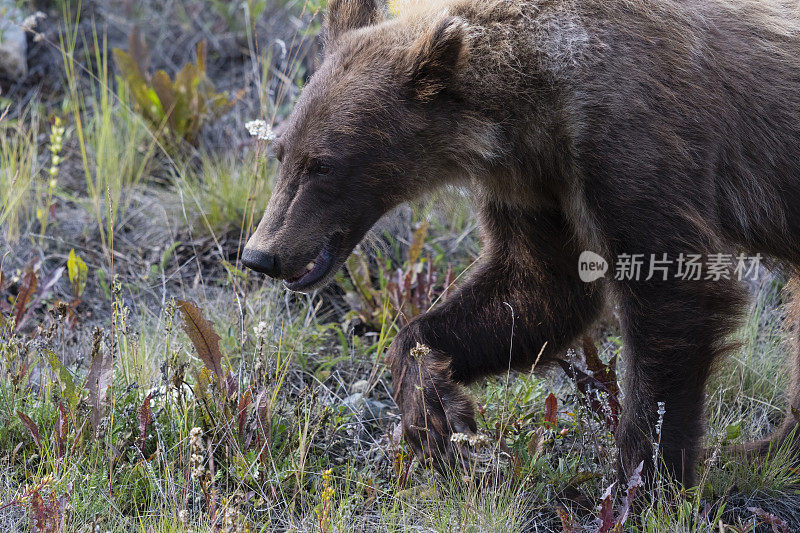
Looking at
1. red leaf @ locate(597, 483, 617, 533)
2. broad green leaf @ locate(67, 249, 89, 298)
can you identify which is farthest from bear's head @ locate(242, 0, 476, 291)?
broad green leaf @ locate(67, 249, 89, 298)

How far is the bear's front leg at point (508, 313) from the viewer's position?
358cm

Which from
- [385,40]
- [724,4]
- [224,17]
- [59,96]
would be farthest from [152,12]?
[724,4]

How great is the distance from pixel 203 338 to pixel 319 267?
0.57 meters

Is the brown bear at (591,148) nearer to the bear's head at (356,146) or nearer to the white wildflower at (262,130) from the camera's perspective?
the bear's head at (356,146)

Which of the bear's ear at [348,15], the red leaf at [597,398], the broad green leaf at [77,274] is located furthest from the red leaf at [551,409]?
the broad green leaf at [77,274]

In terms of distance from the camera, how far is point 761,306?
15.8 feet

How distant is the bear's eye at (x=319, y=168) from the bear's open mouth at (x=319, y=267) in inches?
9.0

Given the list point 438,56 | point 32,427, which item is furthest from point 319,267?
point 32,427

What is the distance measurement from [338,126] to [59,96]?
4.34 metres

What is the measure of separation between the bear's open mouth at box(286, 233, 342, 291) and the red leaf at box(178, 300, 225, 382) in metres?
0.40

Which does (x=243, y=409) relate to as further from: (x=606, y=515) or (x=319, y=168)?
(x=606, y=515)

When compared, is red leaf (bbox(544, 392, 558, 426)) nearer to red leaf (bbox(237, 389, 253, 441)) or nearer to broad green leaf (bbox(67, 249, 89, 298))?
red leaf (bbox(237, 389, 253, 441))

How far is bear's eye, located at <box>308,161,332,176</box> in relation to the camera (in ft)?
10.4

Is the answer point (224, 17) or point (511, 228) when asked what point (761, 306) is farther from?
point (224, 17)
